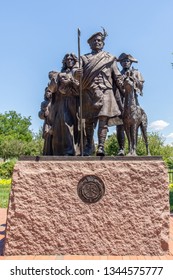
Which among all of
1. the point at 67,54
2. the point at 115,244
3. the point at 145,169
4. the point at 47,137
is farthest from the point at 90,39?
the point at 115,244

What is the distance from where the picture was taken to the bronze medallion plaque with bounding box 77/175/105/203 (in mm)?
4320

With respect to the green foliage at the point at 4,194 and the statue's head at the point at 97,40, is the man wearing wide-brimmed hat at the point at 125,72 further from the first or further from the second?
the green foliage at the point at 4,194

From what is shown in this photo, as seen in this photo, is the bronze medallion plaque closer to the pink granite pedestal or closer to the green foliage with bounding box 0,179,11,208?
the pink granite pedestal

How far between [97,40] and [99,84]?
0.72m

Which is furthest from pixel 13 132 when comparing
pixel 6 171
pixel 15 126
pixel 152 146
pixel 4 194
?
pixel 4 194

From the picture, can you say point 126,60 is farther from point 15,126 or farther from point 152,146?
point 15,126

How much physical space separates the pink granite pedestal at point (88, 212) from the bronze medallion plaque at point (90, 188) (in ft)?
0.12

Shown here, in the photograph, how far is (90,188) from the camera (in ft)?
14.1

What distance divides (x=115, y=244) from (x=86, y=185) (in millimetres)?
853

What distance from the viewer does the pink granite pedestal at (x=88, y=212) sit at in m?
4.28

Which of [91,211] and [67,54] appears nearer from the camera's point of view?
[91,211]

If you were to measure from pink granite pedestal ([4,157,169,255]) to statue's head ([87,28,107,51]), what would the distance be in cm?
191

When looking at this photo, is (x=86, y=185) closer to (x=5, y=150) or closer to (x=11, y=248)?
(x=11, y=248)

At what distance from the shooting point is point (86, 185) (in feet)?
14.2
